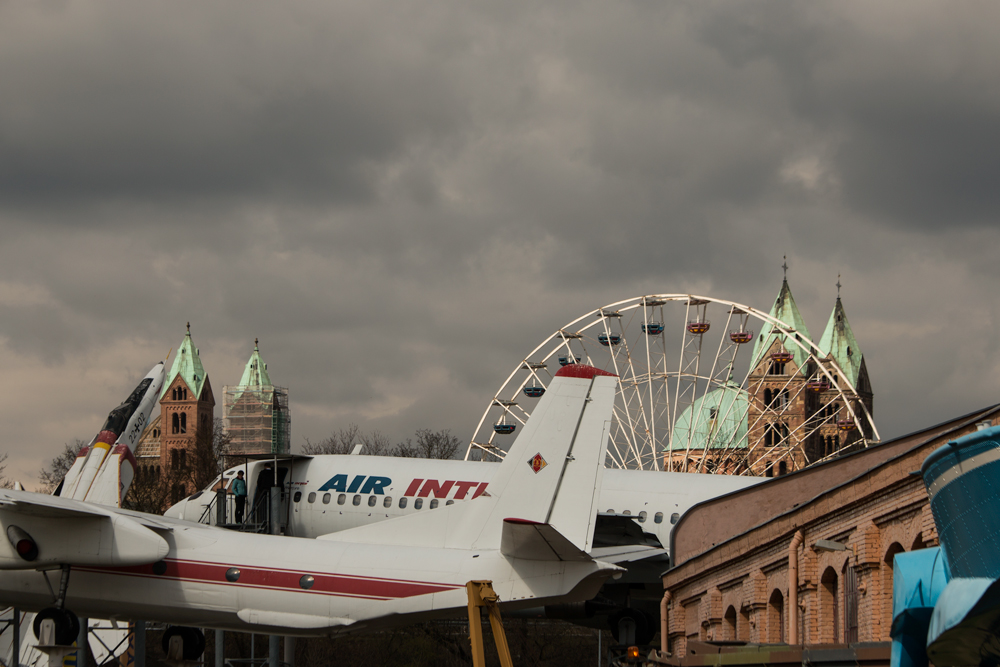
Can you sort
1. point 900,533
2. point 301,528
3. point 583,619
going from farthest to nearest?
1. point 301,528
2. point 583,619
3. point 900,533

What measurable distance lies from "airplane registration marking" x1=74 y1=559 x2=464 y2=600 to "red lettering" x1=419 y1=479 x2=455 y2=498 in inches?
515

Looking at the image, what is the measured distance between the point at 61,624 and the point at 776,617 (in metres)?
16.0

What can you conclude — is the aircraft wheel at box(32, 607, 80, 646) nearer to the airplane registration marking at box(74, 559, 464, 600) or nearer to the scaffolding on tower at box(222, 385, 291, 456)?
the airplane registration marking at box(74, 559, 464, 600)

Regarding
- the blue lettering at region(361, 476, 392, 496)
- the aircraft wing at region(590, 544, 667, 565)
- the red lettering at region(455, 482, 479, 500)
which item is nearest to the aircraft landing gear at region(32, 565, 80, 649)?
the blue lettering at region(361, 476, 392, 496)

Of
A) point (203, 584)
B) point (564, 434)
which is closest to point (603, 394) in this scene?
point (564, 434)

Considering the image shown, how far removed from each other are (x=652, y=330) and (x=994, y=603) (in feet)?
220

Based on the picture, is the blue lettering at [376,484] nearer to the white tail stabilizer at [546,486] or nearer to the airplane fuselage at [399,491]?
the airplane fuselage at [399,491]

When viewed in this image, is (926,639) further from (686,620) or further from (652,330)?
(652,330)

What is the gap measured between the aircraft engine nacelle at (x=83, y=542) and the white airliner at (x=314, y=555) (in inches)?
0.9

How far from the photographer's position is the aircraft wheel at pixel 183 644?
28.2m

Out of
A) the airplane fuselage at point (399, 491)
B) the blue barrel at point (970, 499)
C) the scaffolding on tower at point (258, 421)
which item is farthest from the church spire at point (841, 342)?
the blue barrel at point (970, 499)

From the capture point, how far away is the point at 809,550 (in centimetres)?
2312

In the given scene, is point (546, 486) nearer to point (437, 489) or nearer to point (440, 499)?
point (440, 499)

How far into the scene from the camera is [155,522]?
26.7m
